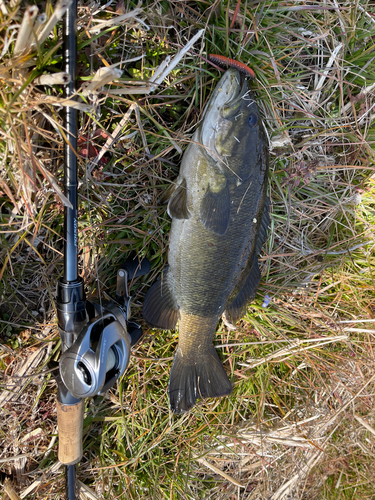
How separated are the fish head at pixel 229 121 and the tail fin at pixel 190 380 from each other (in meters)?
1.31

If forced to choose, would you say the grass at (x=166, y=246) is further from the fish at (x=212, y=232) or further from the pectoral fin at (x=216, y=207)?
the pectoral fin at (x=216, y=207)

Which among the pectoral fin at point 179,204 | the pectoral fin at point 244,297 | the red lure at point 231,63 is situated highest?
the red lure at point 231,63

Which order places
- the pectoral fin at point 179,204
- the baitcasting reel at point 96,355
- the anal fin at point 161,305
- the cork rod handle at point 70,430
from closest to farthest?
1. the baitcasting reel at point 96,355
2. the cork rod handle at point 70,430
3. the pectoral fin at point 179,204
4. the anal fin at point 161,305

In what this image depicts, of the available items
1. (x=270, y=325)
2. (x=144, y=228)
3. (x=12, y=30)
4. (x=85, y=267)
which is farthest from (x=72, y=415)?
(x=12, y=30)

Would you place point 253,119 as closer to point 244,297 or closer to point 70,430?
point 244,297

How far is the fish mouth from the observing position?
172 cm

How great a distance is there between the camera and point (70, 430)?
175 centimetres

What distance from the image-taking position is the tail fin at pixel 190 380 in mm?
2076

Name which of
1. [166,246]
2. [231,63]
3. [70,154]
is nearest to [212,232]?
[166,246]

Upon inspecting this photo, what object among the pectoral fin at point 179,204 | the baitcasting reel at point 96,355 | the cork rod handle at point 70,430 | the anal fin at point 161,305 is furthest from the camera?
the anal fin at point 161,305

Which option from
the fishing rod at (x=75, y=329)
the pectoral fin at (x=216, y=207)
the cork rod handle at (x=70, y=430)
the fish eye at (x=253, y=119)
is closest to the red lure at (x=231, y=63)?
the fish eye at (x=253, y=119)

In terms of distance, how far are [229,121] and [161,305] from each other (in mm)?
1232

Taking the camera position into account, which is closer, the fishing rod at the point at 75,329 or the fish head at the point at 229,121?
the fishing rod at the point at 75,329

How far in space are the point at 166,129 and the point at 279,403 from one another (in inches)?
91.9
